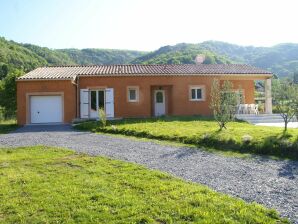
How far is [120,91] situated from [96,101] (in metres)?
1.64

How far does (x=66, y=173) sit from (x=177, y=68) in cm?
1776

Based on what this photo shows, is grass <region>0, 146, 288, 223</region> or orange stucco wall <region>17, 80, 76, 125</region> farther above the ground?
orange stucco wall <region>17, 80, 76, 125</region>

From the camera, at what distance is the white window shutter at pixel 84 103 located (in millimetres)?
21766

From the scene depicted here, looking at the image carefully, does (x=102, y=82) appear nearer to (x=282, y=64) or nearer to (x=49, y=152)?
(x=49, y=152)

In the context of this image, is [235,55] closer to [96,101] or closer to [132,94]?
[132,94]

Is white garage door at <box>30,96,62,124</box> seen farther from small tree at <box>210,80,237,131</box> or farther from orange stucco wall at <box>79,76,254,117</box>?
small tree at <box>210,80,237,131</box>

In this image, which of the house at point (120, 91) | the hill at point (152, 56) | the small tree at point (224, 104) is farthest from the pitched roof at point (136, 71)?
the small tree at point (224, 104)

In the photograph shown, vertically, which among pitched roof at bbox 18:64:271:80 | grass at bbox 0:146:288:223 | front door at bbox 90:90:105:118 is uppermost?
pitched roof at bbox 18:64:271:80

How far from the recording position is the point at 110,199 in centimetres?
566

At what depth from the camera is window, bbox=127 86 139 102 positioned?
73.6 ft

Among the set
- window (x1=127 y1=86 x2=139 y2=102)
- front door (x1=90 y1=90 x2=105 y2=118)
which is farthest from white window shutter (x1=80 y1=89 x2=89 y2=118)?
window (x1=127 y1=86 x2=139 y2=102)

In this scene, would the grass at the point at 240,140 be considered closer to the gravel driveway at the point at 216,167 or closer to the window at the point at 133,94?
the gravel driveway at the point at 216,167

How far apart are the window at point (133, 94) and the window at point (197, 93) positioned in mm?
3548

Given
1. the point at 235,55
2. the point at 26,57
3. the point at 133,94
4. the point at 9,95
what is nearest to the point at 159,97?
the point at 133,94
